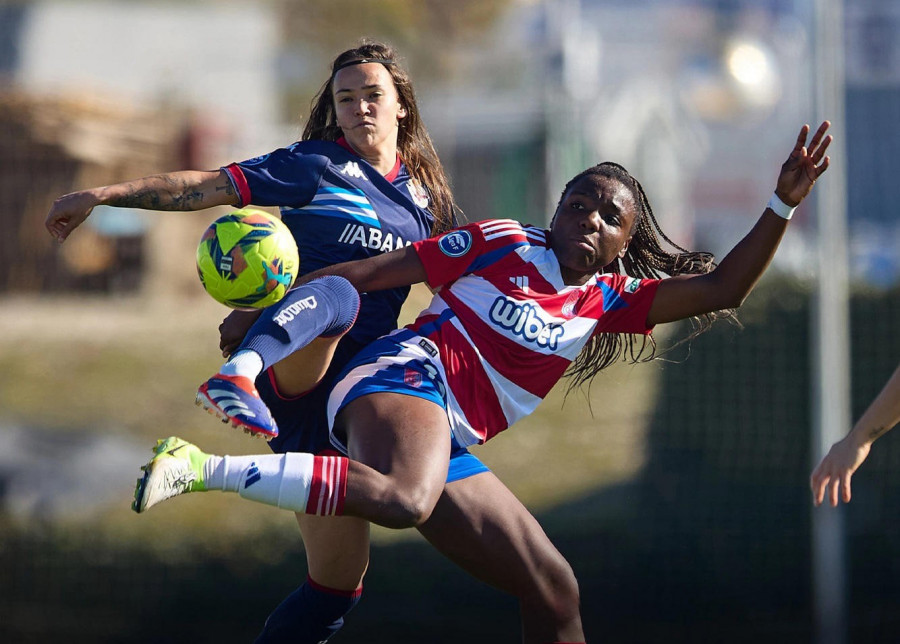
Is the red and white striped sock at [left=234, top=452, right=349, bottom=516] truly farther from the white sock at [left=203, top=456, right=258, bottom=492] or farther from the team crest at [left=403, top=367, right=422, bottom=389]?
the team crest at [left=403, top=367, right=422, bottom=389]

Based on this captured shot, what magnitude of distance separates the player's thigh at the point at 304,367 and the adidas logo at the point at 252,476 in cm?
53

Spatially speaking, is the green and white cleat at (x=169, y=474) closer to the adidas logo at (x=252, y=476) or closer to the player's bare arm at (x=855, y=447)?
the adidas logo at (x=252, y=476)

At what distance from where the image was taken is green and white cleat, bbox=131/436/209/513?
10.6 feet

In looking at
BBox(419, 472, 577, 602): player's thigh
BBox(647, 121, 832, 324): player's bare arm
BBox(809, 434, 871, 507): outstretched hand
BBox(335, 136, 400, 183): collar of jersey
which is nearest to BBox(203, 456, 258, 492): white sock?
BBox(419, 472, 577, 602): player's thigh

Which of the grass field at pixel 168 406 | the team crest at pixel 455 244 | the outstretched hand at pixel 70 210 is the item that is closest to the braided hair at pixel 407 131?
the team crest at pixel 455 244

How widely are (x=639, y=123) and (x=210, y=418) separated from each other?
16398 mm

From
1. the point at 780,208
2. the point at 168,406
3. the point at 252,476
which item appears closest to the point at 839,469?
the point at 780,208

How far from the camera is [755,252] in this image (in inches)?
156

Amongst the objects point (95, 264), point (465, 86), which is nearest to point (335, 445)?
point (95, 264)

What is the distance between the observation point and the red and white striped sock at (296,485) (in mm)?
3365

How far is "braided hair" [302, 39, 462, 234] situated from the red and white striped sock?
46.8 inches

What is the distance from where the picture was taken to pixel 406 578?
808cm

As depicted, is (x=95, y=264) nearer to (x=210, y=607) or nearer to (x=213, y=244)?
(x=210, y=607)

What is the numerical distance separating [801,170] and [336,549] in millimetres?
1893
